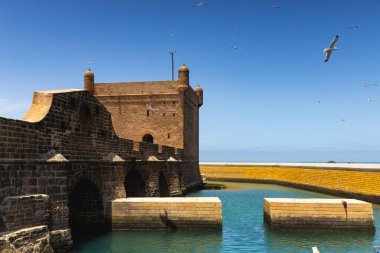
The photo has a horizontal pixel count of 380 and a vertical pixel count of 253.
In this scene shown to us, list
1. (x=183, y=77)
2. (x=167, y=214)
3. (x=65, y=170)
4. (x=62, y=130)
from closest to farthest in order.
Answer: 1. (x=65, y=170)
2. (x=62, y=130)
3. (x=167, y=214)
4. (x=183, y=77)

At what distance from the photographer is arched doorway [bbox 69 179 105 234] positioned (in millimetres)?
16609

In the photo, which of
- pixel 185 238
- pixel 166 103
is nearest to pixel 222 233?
pixel 185 238

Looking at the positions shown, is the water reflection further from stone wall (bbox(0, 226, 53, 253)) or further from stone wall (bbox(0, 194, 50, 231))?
stone wall (bbox(0, 194, 50, 231))

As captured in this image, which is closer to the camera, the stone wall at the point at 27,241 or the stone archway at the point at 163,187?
the stone wall at the point at 27,241

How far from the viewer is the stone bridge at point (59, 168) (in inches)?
428

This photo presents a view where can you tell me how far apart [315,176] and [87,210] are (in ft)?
85.0

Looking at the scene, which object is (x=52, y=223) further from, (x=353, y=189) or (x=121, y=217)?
(x=353, y=189)

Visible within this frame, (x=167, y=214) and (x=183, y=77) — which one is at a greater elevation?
(x=183, y=77)

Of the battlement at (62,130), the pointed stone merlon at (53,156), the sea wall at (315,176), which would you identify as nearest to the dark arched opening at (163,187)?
the battlement at (62,130)

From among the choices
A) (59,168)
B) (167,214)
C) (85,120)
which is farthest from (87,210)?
(59,168)

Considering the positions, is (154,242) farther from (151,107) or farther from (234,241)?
(151,107)

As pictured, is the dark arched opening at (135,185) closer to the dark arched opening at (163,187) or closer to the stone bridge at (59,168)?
the stone bridge at (59,168)

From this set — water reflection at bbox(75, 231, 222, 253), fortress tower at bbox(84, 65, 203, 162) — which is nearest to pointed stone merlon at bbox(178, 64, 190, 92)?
fortress tower at bbox(84, 65, 203, 162)

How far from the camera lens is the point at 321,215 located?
16062mm
